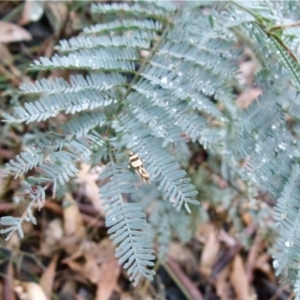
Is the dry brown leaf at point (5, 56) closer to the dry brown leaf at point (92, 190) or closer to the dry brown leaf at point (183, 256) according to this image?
the dry brown leaf at point (92, 190)

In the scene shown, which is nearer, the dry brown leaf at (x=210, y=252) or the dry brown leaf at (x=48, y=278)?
the dry brown leaf at (x=48, y=278)

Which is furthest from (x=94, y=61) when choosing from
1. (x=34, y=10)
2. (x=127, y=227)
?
(x=34, y=10)

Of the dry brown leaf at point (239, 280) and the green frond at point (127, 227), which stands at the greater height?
the green frond at point (127, 227)

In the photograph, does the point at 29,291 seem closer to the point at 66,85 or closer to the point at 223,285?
the point at 223,285

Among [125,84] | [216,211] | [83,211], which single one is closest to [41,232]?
[83,211]

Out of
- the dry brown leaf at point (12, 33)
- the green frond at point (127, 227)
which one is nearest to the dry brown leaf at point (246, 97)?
the dry brown leaf at point (12, 33)
